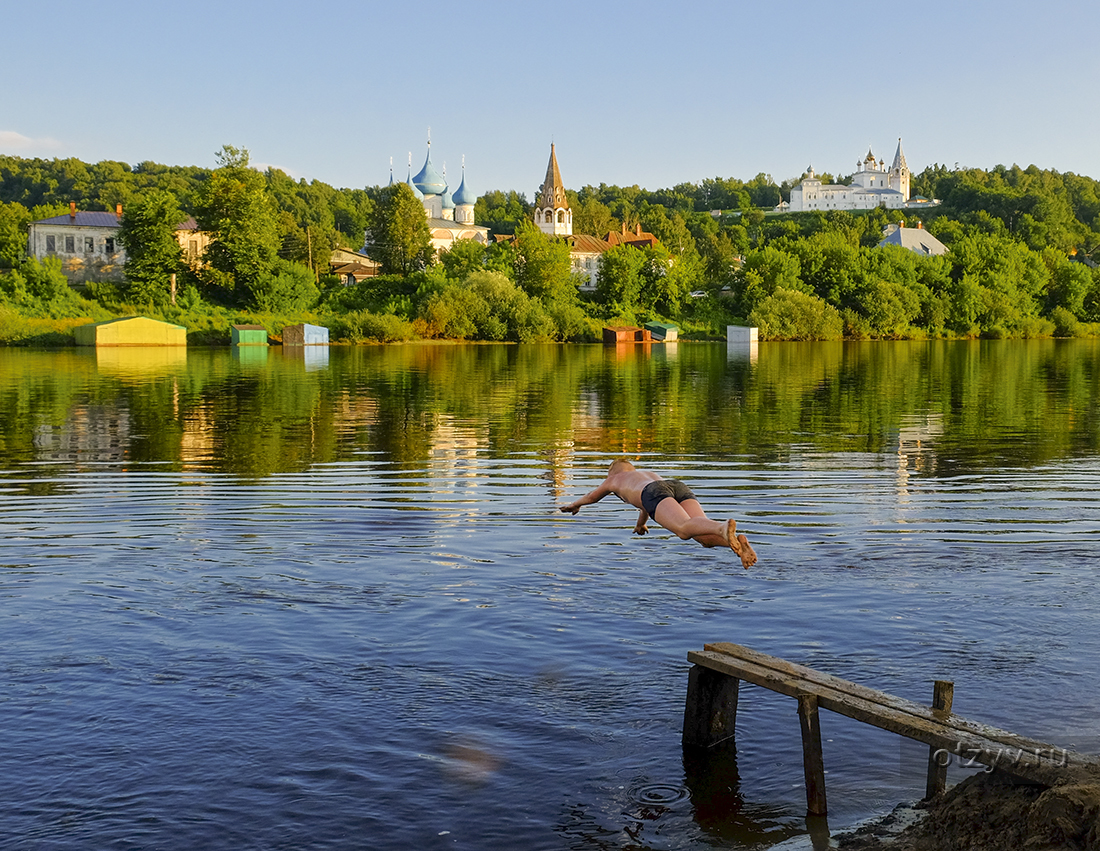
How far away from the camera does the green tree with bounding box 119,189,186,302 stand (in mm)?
134500

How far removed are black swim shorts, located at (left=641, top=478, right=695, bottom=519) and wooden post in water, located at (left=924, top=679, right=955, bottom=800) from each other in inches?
127

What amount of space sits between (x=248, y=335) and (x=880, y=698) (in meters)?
117

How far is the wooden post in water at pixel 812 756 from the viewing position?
10391 mm

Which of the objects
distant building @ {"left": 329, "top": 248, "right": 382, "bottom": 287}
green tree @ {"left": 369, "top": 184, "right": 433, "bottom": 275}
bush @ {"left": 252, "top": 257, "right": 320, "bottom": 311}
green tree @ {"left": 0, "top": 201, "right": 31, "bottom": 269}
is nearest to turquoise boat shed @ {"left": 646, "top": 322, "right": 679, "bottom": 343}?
green tree @ {"left": 369, "top": 184, "right": 433, "bottom": 275}

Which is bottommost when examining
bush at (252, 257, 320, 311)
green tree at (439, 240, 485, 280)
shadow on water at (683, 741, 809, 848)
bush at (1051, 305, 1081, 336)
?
shadow on water at (683, 741, 809, 848)

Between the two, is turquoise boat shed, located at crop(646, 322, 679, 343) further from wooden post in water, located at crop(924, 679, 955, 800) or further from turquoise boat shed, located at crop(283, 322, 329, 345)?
wooden post in water, located at crop(924, 679, 955, 800)

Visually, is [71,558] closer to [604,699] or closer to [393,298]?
[604,699]

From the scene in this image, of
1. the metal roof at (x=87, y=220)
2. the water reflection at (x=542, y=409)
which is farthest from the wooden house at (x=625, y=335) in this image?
the metal roof at (x=87, y=220)

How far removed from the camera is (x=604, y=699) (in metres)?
13.9

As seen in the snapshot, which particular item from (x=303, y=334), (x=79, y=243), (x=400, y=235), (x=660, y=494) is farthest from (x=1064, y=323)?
(x=660, y=494)

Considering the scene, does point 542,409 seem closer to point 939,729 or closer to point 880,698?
point 880,698

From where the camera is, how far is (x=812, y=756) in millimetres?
10594

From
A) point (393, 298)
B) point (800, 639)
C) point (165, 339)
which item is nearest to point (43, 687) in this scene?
point (800, 639)

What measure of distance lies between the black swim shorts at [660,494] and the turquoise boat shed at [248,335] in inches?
4483
